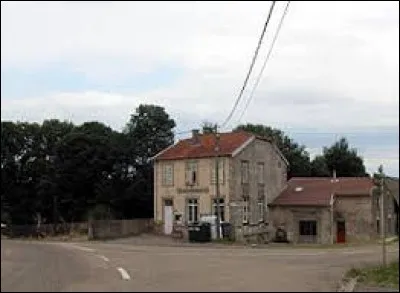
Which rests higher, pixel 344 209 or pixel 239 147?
pixel 239 147

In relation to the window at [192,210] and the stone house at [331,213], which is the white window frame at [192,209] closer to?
the window at [192,210]

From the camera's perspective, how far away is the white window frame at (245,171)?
211 feet

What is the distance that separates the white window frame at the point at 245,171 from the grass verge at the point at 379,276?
1628 inches

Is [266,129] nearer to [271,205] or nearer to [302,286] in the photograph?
[271,205]

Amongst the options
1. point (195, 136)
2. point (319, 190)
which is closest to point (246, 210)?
point (319, 190)

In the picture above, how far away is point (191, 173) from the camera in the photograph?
2566 inches

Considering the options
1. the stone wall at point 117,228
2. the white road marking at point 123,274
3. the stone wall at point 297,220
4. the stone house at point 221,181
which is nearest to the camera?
the white road marking at point 123,274

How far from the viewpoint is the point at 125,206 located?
79.8 m

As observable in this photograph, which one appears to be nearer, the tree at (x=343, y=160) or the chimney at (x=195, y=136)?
the chimney at (x=195, y=136)

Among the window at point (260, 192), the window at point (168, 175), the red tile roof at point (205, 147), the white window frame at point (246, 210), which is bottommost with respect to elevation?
the white window frame at point (246, 210)

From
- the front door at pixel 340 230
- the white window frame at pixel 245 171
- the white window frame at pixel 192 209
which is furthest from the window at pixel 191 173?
the front door at pixel 340 230

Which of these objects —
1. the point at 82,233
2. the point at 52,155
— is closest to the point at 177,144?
the point at 82,233

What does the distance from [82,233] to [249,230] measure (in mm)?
13720

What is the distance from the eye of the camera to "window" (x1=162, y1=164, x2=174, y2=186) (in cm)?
6656
